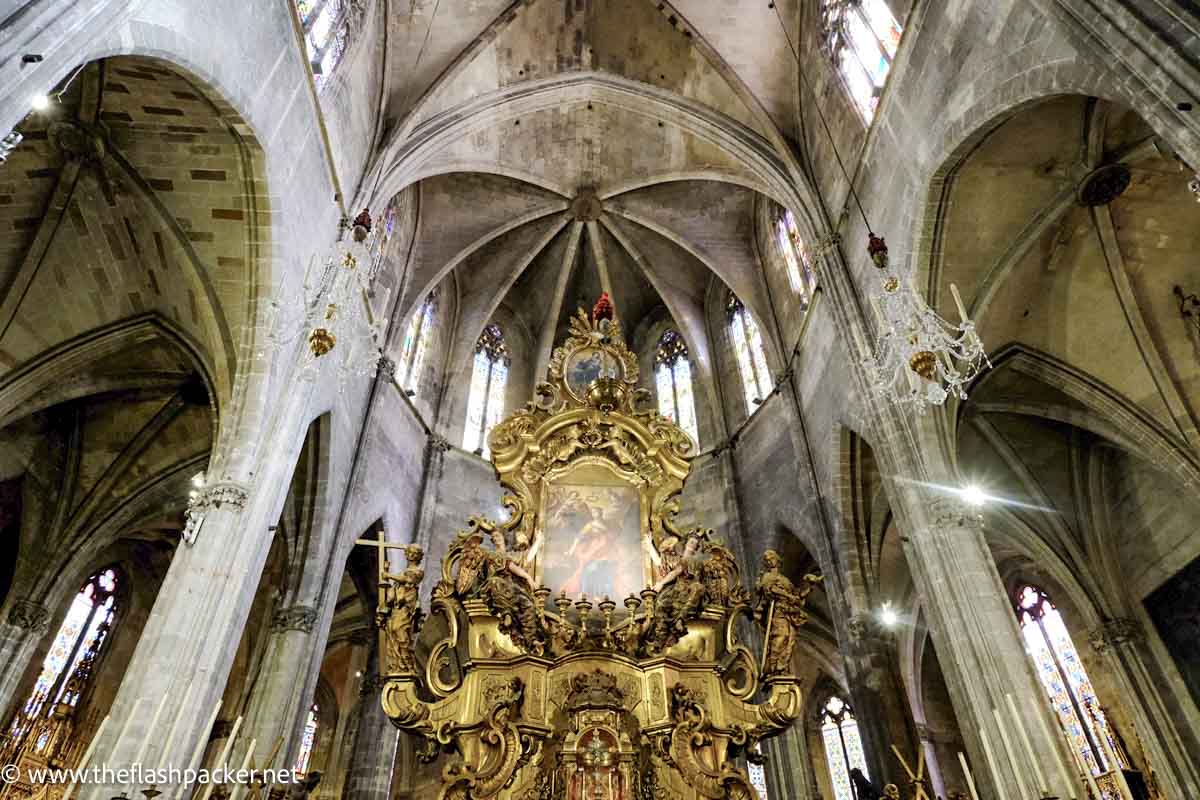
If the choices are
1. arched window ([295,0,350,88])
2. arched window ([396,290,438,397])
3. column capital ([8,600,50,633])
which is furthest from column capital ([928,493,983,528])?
column capital ([8,600,50,633])

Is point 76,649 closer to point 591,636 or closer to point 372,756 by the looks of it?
point 372,756

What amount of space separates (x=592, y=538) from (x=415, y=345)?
463 inches

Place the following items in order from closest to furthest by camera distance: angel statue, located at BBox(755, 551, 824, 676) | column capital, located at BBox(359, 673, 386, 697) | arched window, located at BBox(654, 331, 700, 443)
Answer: angel statue, located at BBox(755, 551, 824, 676) < column capital, located at BBox(359, 673, 386, 697) < arched window, located at BBox(654, 331, 700, 443)

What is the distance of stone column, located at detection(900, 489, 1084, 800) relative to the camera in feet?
23.7

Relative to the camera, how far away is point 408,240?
17.8 meters

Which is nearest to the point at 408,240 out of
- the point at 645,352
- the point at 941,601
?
the point at 645,352

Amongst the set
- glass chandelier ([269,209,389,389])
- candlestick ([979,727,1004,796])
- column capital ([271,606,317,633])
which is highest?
glass chandelier ([269,209,389,389])

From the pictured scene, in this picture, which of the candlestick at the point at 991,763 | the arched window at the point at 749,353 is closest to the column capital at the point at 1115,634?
the candlestick at the point at 991,763

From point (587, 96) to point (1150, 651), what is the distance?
51.2ft

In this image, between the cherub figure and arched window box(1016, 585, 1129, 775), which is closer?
the cherub figure

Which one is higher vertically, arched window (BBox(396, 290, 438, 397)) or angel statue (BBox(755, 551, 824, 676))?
arched window (BBox(396, 290, 438, 397))

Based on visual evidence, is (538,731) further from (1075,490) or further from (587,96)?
(587,96)

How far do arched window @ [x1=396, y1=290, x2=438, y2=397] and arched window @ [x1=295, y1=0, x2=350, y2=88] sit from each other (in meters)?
5.98

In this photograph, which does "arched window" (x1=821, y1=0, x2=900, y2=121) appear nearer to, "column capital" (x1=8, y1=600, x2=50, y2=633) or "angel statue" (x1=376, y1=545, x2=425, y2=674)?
"angel statue" (x1=376, y1=545, x2=425, y2=674)
